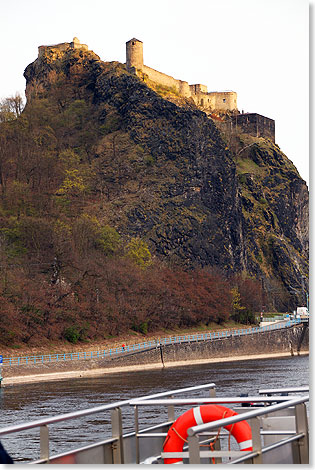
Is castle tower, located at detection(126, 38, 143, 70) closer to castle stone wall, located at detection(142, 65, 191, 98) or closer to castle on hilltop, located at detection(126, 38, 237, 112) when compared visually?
castle on hilltop, located at detection(126, 38, 237, 112)

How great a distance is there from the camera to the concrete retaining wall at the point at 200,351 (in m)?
51.1

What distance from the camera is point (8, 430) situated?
20.8 feet

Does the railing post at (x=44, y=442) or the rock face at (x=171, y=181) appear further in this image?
the rock face at (x=171, y=181)

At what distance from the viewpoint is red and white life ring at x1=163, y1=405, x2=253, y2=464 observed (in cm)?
723

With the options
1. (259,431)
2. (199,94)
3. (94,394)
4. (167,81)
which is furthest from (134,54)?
(259,431)

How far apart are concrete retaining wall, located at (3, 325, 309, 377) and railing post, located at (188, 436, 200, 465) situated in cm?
4356

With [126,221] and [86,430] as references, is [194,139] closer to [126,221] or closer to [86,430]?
[126,221]

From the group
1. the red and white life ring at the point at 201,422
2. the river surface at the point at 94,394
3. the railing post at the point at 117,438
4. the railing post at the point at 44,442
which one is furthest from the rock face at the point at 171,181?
the railing post at the point at 44,442

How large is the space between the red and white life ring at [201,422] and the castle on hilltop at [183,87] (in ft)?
371

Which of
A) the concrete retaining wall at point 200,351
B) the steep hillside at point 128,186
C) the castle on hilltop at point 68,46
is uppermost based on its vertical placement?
the castle on hilltop at point 68,46

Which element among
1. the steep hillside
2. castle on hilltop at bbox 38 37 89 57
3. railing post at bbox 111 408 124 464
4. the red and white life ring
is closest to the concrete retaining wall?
the steep hillside

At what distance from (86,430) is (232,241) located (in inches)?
3253

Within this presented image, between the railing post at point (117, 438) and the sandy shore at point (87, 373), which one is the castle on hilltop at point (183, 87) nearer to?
the sandy shore at point (87, 373)

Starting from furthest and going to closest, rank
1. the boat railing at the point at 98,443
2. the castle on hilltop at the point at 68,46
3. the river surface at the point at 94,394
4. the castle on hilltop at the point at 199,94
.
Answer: the castle on hilltop at the point at 68,46
the castle on hilltop at the point at 199,94
the river surface at the point at 94,394
the boat railing at the point at 98,443
